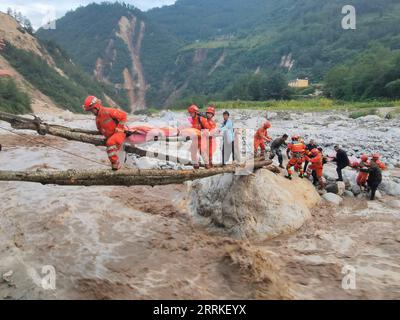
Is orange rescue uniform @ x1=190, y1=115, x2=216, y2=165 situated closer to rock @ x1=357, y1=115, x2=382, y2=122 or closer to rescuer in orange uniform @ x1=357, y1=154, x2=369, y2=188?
rescuer in orange uniform @ x1=357, y1=154, x2=369, y2=188

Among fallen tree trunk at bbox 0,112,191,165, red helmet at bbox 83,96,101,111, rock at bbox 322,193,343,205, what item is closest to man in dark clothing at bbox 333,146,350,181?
rock at bbox 322,193,343,205

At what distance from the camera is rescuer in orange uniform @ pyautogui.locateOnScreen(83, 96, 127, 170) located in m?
6.32

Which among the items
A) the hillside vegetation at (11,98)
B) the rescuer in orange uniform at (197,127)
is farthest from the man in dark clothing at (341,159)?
the hillside vegetation at (11,98)

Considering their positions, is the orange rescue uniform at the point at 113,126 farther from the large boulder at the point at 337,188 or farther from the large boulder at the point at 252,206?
the large boulder at the point at 337,188

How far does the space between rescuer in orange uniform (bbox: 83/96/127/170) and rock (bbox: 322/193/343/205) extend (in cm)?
604

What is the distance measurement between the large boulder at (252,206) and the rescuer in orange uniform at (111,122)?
312cm

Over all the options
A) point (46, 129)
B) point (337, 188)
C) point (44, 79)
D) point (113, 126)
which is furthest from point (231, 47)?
point (46, 129)

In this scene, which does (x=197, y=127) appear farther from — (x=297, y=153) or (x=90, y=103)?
(x=297, y=153)

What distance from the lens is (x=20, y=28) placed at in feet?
216

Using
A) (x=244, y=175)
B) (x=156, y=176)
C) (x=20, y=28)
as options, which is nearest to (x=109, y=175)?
(x=156, y=176)

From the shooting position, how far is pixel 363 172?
10.5 meters

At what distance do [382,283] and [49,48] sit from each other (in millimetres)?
74774

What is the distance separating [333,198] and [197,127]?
448 cm
